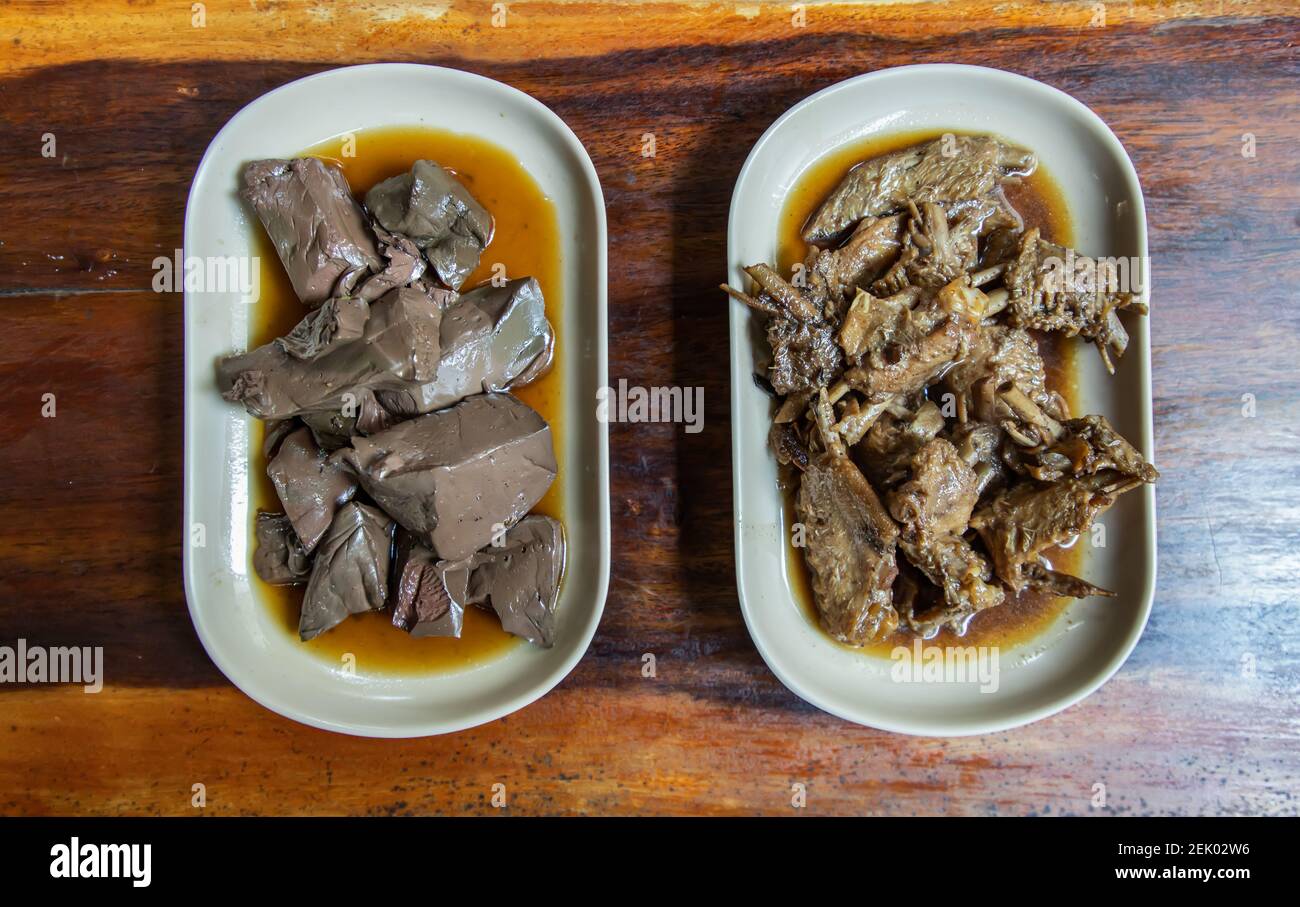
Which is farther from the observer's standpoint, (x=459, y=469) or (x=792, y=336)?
(x=792, y=336)

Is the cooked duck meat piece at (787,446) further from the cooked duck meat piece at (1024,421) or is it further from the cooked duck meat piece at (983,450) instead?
the cooked duck meat piece at (1024,421)

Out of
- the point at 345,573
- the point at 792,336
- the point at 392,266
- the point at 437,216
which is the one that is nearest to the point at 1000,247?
the point at 792,336

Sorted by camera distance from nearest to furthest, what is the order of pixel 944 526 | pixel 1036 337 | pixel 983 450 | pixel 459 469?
pixel 459 469, pixel 944 526, pixel 983 450, pixel 1036 337

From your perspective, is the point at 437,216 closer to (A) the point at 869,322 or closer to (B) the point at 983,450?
(A) the point at 869,322

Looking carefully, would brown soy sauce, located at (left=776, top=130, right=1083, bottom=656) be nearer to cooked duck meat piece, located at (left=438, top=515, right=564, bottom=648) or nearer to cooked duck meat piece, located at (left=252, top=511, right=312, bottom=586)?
cooked duck meat piece, located at (left=438, top=515, right=564, bottom=648)

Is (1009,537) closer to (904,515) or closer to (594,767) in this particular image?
(904,515)

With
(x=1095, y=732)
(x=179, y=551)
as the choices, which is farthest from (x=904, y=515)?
(x=179, y=551)

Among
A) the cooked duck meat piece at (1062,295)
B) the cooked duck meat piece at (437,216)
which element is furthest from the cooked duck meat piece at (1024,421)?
the cooked duck meat piece at (437,216)
